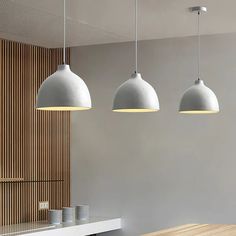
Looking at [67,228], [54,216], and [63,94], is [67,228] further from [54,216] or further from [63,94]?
[63,94]

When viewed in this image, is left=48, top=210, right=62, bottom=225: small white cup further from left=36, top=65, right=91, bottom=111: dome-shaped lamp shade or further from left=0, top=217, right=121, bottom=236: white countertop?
left=36, top=65, right=91, bottom=111: dome-shaped lamp shade

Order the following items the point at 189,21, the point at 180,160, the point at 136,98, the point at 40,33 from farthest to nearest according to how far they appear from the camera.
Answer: the point at 180,160, the point at 40,33, the point at 189,21, the point at 136,98

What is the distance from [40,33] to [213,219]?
2.45 m

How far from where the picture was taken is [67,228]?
5812 mm

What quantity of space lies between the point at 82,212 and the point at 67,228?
573mm

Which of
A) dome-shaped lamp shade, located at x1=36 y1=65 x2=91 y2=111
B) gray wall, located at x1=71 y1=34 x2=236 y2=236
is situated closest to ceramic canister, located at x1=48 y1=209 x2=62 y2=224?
gray wall, located at x1=71 y1=34 x2=236 y2=236

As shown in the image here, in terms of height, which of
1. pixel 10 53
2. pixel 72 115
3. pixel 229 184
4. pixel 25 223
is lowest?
pixel 25 223

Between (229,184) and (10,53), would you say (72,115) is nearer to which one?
(10,53)

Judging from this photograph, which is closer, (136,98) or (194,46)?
(136,98)

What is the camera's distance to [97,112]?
6.71 metres

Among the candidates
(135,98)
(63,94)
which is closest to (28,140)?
(135,98)

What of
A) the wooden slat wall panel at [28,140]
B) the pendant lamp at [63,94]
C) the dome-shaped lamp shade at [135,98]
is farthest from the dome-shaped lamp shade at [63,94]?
the wooden slat wall panel at [28,140]

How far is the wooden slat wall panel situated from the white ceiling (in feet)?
0.77

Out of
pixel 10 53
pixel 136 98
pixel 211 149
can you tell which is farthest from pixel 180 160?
pixel 136 98
